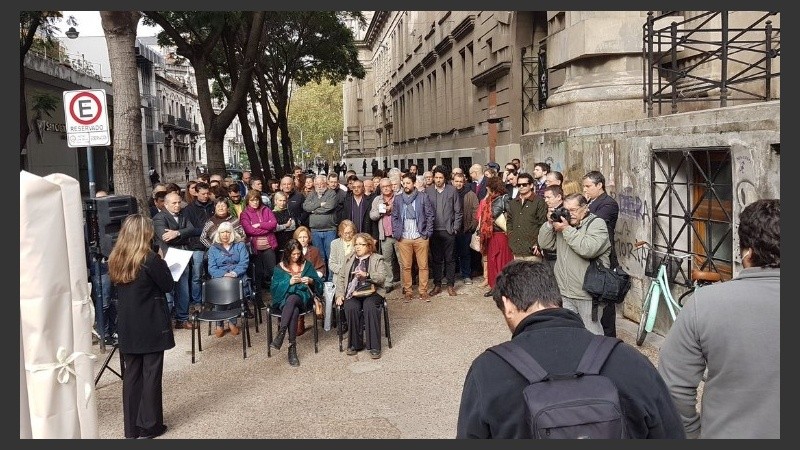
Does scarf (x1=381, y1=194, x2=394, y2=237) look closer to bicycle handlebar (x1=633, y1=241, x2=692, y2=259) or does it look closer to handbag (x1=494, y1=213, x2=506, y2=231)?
handbag (x1=494, y1=213, x2=506, y2=231)

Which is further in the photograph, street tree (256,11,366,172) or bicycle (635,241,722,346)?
street tree (256,11,366,172)

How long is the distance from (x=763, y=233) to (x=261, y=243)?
7424 mm

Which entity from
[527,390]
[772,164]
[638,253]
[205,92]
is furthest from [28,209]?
[205,92]

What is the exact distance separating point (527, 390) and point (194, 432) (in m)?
3.84

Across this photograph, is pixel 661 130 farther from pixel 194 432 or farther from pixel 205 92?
pixel 205 92

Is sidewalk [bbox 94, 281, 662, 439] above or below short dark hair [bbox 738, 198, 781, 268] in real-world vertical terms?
below

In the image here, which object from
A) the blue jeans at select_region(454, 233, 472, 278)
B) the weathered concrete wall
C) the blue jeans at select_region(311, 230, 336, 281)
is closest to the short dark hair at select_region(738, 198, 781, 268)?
the weathered concrete wall

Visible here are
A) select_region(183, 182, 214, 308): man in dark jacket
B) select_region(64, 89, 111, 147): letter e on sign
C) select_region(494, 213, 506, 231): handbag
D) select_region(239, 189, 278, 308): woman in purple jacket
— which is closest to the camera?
select_region(64, 89, 111, 147): letter e on sign

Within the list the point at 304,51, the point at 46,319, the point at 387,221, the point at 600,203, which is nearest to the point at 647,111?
the point at 600,203

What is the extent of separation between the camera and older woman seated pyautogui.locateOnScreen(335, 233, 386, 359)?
7359 millimetres

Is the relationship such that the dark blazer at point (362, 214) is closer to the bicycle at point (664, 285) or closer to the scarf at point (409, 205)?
the scarf at point (409, 205)

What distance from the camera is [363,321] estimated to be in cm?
752

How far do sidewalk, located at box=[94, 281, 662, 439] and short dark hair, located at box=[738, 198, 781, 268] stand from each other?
298 cm

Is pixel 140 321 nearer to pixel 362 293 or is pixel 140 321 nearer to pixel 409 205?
pixel 362 293
